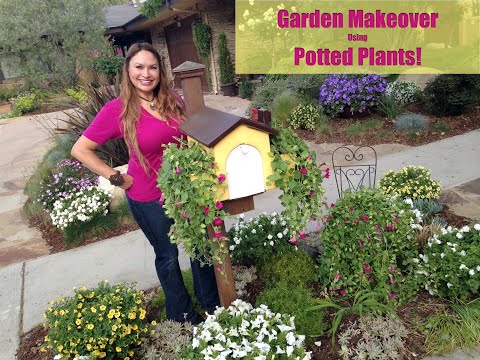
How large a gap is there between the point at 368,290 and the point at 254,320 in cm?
83

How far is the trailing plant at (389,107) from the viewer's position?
6.61 m

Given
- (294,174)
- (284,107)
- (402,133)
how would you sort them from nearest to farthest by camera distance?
(294,174), (402,133), (284,107)

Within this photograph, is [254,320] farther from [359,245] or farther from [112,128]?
[112,128]

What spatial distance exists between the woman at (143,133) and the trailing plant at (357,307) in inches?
35.8

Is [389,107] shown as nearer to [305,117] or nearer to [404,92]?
[404,92]

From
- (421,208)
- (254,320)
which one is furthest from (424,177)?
(254,320)

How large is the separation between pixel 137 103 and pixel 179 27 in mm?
13291

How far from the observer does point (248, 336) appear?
1856 mm

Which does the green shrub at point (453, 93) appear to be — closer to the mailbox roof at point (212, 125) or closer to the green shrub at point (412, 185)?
the green shrub at point (412, 185)

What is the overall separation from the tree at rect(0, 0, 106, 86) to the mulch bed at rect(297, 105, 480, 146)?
35.6 ft

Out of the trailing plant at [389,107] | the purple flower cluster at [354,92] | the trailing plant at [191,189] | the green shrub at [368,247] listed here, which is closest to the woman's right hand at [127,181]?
the trailing plant at [191,189]

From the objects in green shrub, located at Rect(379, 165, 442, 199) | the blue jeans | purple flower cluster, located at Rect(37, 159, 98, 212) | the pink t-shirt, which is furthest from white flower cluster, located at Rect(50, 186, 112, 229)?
green shrub, located at Rect(379, 165, 442, 199)

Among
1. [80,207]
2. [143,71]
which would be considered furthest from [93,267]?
[143,71]

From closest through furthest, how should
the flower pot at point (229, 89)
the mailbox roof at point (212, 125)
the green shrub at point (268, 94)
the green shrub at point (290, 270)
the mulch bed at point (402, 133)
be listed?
the mailbox roof at point (212, 125) → the green shrub at point (290, 270) → the mulch bed at point (402, 133) → the green shrub at point (268, 94) → the flower pot at point (229, 89)
